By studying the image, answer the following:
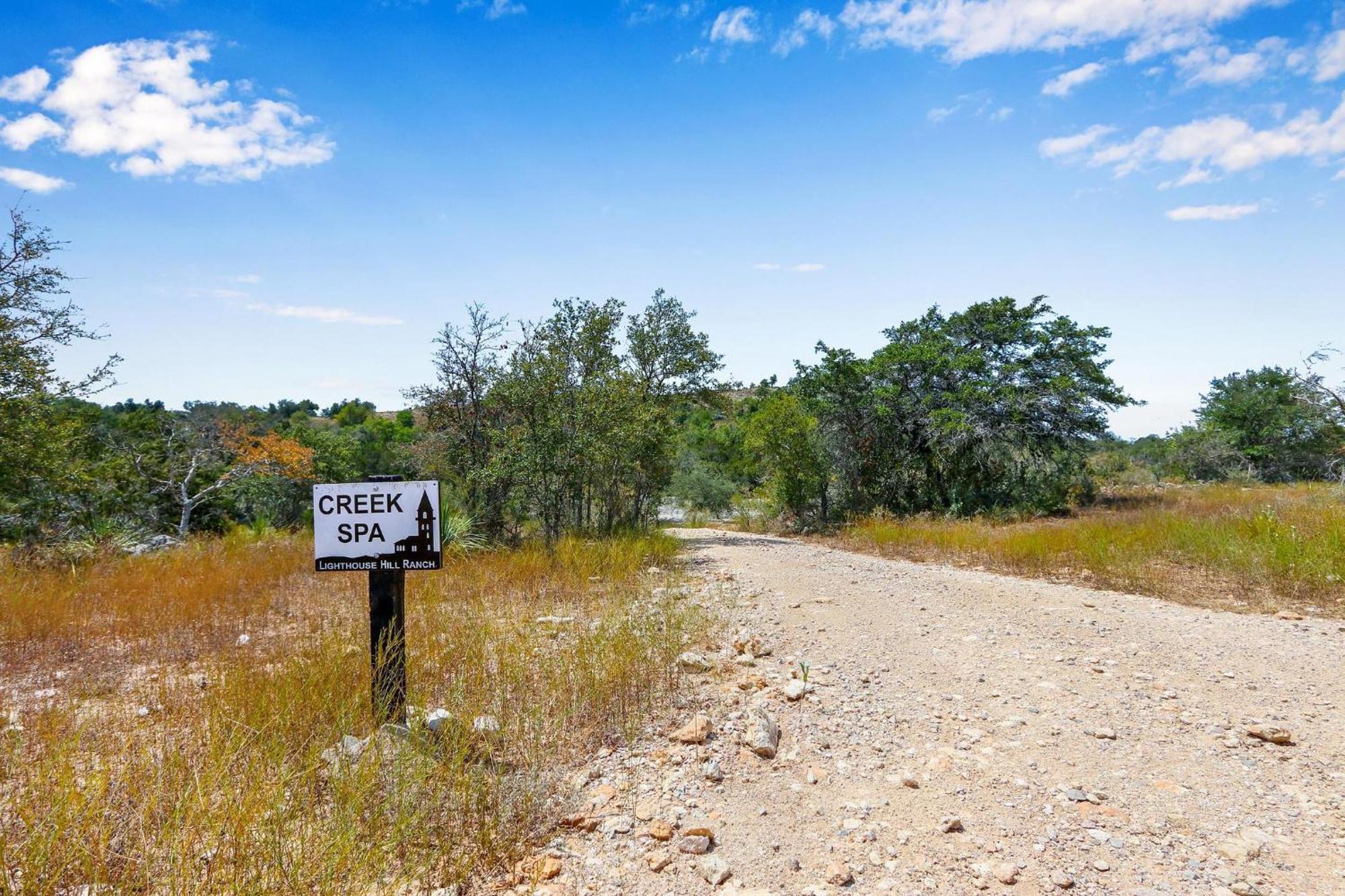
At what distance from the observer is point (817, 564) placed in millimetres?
11508

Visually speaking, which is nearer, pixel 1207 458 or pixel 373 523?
pixel 373 523

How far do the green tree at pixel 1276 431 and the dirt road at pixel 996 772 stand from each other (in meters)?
24.2

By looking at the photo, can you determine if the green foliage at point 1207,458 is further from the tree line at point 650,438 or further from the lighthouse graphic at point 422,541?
the lighthouse graphic at point 422,541

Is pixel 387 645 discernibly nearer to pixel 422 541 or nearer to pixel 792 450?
pixel 422 541

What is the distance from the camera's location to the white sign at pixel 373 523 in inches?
160

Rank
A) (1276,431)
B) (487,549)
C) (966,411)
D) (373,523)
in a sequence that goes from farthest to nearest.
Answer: (1276,431) → (966,411) → (487,549) → (373,523)

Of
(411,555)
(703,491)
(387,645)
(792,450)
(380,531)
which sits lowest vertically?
(387,645)

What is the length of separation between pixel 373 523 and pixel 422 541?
1.00 feet

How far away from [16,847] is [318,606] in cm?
603

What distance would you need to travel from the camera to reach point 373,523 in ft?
13.4

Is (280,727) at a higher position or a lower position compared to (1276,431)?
lower

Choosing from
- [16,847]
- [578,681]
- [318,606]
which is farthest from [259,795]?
[318,606]

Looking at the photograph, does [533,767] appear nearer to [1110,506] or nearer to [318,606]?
[318,606]

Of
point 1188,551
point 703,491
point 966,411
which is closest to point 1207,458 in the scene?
point 966,411
